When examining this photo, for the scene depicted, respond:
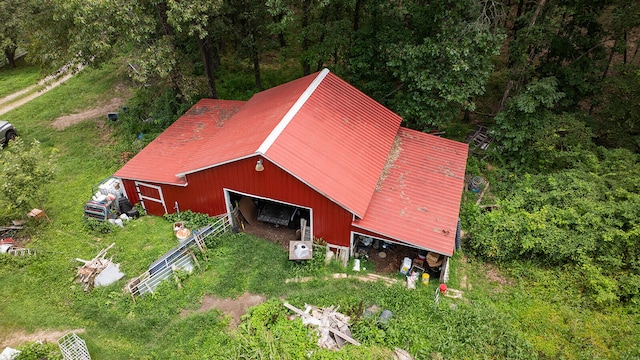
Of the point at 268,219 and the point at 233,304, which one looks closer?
the point at 233,304

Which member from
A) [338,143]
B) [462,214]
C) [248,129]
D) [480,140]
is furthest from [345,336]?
[480,140]

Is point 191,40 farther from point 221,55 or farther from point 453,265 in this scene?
point 453,265

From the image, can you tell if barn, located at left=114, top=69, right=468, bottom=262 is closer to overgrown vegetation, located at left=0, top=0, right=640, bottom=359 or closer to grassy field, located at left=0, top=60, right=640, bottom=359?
overgrown vegetation, located at left=0, top=0, right=640, bottom=359

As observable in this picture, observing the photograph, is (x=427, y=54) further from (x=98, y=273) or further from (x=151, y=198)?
(x=98, y=273)

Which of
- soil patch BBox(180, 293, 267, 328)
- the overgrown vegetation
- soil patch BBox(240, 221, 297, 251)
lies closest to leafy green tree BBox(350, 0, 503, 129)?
the overgrown vegetation

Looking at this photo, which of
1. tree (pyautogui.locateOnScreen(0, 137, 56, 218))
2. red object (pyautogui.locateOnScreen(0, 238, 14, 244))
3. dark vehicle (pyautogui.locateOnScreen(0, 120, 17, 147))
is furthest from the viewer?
dark vehicle (pyautogui.locateOnScreen(0, 120, 17, 147))

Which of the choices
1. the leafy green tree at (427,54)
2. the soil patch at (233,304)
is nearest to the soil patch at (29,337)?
the soil patch at (233,304)
